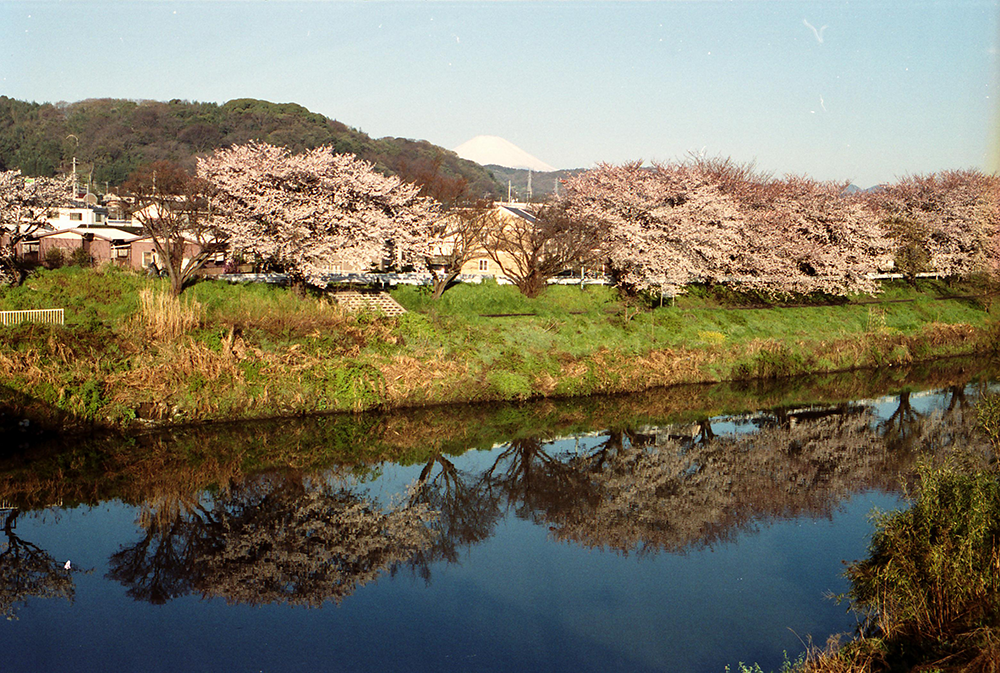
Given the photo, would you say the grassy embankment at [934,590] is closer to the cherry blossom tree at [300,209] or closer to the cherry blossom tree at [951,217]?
the cherry blossom tree at [300,209]

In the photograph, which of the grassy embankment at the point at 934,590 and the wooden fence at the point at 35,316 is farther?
the wooden fence at the point at 35,316

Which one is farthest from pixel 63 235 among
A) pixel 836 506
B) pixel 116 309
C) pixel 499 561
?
pixel 836 506

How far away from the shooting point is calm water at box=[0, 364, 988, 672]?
1384 cm

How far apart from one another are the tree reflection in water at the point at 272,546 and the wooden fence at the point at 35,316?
1075 centimetres

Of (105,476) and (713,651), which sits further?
(105,476)

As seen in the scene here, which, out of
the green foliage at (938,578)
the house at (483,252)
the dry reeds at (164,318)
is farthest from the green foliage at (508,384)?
the green foliage at (938,578)

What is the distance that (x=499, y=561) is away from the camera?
57.3 ft

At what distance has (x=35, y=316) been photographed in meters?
26.9

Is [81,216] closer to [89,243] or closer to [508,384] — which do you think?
[89,243]

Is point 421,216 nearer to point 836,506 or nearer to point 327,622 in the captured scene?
point 836,506

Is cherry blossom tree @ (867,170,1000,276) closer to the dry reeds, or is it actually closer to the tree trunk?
the tree trunk

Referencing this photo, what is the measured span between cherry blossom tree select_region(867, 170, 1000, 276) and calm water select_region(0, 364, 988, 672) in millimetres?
34390

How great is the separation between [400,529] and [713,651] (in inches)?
313

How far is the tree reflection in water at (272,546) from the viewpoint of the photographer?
15906mm
